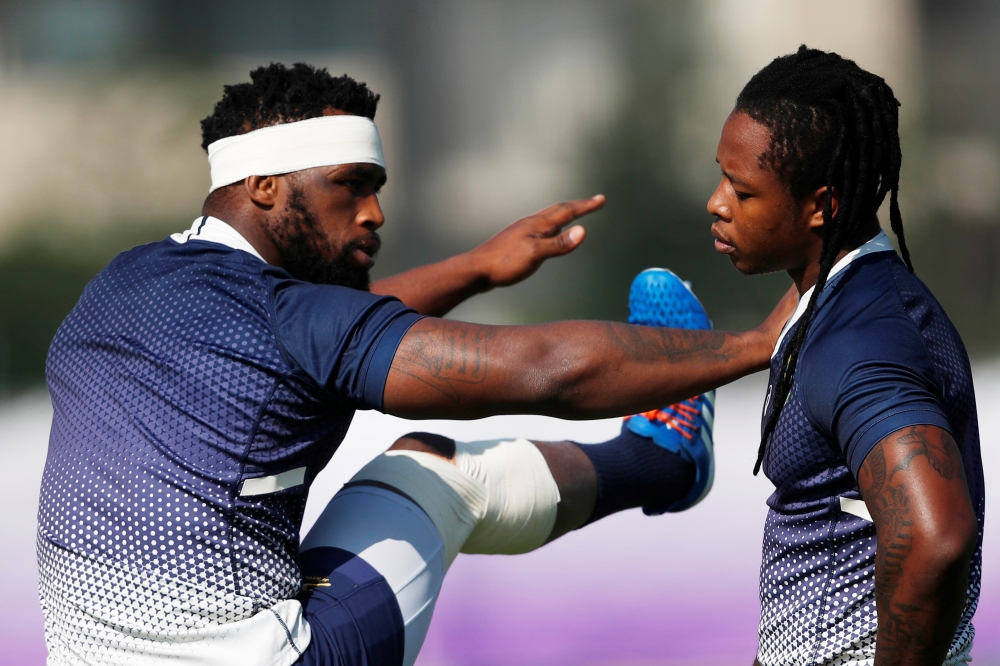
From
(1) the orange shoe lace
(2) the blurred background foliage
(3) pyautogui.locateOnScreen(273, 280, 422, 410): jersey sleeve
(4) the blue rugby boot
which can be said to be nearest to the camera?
(3) pyautogui.locateOnScreen(273, 280, 422, 410): jersey sleeve

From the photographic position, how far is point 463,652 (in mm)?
2990

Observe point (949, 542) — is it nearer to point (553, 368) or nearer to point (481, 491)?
point (553, 368)

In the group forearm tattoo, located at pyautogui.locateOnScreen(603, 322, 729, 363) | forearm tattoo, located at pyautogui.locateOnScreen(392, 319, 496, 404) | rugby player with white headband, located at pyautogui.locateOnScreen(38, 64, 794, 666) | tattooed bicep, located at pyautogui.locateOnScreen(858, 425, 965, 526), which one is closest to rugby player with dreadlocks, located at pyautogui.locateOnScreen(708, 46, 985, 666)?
tattooed bicep, located at pyautogui.locateOnScreen(858, 425, 965, 526)

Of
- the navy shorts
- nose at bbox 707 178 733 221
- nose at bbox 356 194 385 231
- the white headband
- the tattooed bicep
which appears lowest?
the navy shorts

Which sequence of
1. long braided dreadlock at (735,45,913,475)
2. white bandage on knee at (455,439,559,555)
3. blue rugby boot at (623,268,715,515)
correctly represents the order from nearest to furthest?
long braided dreadlock at (735,45,913,475)
white bandage on knee at (455,439,559,555)
blue rugby boot at (623,268,715,515)

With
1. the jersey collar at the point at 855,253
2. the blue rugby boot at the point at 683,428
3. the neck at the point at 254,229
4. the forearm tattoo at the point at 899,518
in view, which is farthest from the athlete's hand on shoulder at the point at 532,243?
the forearm tattoo at the point at 899,518

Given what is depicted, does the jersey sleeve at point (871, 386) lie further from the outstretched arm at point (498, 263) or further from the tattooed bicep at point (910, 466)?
the outstretched arm at point (498, 263)

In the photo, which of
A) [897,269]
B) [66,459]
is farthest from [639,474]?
[66,459]

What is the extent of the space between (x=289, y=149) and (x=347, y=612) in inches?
30.6

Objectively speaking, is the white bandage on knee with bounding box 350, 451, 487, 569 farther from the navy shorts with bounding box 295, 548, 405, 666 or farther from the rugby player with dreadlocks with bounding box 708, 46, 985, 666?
the rugby player with dreadlocks with bounding box 708, 46, 985, 666

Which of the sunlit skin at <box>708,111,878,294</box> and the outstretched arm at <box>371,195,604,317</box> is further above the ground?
the sunlit skin at <box>708,111,878,294</box>

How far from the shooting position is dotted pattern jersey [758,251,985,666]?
3.97ft

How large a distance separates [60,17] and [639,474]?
311 centimetres

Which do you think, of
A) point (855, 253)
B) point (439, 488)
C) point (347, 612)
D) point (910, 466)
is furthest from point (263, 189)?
point (910, 466)
